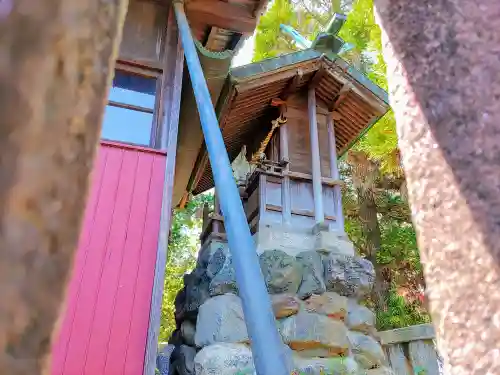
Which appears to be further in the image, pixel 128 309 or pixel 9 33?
pixel 128 309

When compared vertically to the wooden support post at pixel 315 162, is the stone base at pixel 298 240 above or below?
below

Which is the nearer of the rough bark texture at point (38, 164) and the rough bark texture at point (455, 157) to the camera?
the rough bark texture at point (38, 164)

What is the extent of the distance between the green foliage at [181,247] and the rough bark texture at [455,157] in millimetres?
12854

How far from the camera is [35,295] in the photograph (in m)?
0.45

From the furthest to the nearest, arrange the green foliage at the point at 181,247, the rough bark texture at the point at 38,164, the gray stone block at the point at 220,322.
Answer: the green foliage at the point at 181,247
the gray stone block at the point at 220,322
the rough bark texture at the point at 38,164

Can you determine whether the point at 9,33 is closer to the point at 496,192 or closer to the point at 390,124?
the point at 496,192

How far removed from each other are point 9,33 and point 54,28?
5 cm

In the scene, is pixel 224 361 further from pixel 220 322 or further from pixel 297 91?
pixel 297 91

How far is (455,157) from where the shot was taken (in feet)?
3.05

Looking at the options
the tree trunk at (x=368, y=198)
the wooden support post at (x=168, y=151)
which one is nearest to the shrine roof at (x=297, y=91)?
the wooden support post at (x=168, y=151)

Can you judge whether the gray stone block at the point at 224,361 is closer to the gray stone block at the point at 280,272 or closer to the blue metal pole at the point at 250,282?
the gray stone block at the point at 280,272

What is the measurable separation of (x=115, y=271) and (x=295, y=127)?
490cm

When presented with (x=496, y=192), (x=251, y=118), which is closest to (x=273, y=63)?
(x=251, y=118)

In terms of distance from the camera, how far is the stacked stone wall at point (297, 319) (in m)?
5.65
